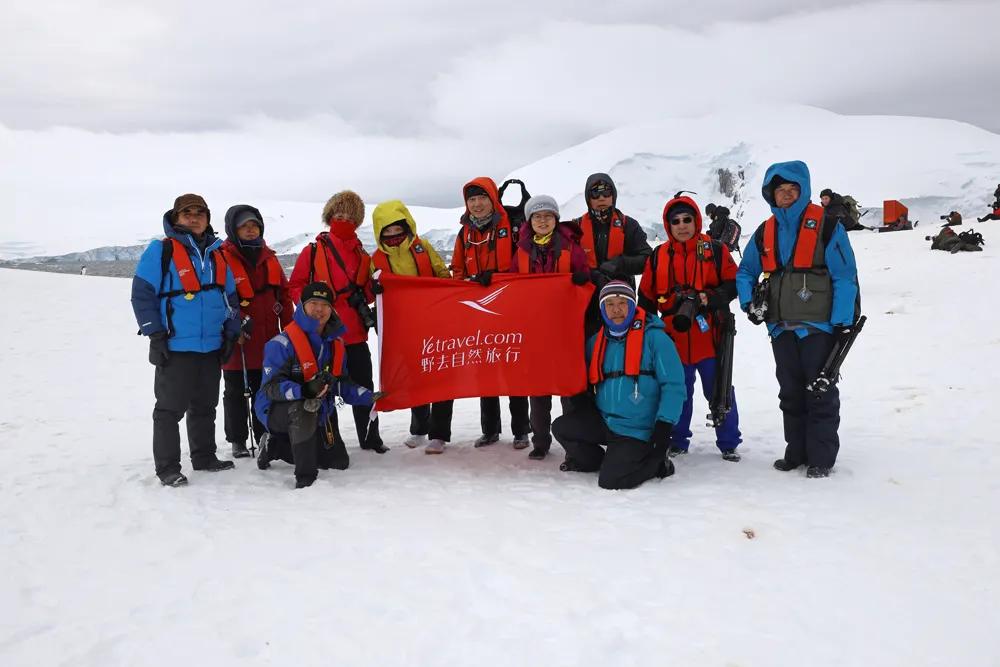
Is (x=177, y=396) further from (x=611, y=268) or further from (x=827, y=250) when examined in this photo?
(x=827, y=250)

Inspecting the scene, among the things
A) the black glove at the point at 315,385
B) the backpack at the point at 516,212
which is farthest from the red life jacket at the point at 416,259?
the black glove at the point at 315,385

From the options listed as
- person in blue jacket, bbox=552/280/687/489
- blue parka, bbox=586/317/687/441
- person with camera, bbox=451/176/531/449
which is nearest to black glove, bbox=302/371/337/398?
person with camera, bbox=451/176/531/449

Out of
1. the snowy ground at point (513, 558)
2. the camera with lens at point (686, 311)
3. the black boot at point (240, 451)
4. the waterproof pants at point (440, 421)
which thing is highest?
the camera with lens at point (686, 311)

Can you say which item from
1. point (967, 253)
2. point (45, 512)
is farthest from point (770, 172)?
point (967, 253)

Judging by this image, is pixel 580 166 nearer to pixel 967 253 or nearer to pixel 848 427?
pixel 967 253

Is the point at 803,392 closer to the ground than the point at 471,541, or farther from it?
farther from it

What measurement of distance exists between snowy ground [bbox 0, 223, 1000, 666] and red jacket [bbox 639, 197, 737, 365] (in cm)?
92

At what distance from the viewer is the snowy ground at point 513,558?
8.98 ft

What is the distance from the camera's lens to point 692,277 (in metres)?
5.02

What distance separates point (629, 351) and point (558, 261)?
0.96m

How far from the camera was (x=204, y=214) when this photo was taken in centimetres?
498

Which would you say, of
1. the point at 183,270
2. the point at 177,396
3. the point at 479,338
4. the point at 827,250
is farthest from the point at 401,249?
the point at 827,250

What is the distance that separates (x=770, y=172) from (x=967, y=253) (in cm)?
1307

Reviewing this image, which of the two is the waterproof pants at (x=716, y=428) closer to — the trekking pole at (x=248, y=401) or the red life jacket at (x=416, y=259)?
the red life jacket at (x=416, y=259)
